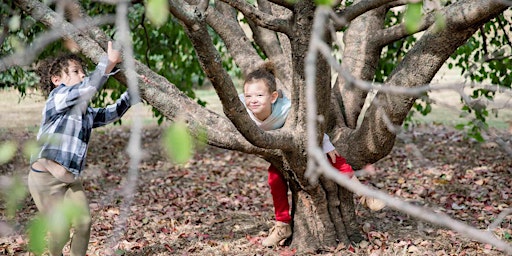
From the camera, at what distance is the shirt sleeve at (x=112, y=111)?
4.05 metres

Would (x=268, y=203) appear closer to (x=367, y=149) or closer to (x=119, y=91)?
(x=367, y=149)

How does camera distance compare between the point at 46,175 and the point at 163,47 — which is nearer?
the point at 46,175

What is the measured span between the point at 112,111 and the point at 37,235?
273 centimetres

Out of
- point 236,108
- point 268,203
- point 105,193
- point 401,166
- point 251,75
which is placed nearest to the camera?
point 236,108

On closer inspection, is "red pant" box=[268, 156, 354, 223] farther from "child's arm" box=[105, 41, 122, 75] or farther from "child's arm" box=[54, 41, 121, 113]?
"child's arm" box=[105, 41, 122, 75]

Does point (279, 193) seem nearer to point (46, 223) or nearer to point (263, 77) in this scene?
point (263, 77)

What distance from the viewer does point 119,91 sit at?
8500mm

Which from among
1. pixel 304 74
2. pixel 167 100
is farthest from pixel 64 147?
pixel 304 74

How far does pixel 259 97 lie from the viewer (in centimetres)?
425

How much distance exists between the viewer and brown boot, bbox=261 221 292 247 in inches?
186

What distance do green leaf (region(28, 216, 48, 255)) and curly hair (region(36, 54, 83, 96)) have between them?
8.70ft

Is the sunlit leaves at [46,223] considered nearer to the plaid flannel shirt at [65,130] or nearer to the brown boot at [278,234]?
the plaid flannel shirt at [65,130]

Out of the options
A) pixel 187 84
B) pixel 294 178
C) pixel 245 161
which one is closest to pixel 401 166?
pixel 245 161

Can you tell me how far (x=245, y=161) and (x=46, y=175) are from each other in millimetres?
5253
